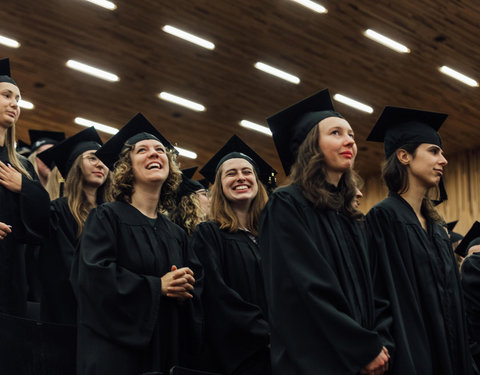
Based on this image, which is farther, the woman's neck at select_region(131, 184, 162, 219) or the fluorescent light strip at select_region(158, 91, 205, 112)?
the fluorescent light strip at select_region(158, 91, 205, 112)

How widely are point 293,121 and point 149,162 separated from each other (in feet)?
3.12

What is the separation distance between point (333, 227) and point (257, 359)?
1073mm

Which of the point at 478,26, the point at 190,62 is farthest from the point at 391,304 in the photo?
the point at 190,62

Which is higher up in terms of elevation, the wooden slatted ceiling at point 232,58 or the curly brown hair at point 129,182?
the wooden slatted ceiling at point 232,58

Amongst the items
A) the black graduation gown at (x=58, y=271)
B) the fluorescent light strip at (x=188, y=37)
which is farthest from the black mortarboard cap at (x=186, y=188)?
the fluorescent light strip at (x=188, y=37)

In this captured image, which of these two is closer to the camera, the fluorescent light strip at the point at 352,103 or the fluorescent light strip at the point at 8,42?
the fluorescent light strip at the point at 8,42

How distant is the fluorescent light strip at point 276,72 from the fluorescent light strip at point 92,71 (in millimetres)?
2449

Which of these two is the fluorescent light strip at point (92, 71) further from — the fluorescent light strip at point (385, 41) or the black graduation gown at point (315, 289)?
the black graduation gown at point (315, 289)

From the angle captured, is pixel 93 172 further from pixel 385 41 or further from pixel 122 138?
pixel 385 41

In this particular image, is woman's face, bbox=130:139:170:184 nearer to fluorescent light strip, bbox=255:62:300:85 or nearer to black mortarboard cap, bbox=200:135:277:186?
black mortarboard cap, bbox=200:135:277:186

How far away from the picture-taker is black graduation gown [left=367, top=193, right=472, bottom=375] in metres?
3.22

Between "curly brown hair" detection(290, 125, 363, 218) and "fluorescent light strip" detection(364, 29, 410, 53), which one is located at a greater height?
"fluorescent light strip" detection(364, 29, 410, 53)

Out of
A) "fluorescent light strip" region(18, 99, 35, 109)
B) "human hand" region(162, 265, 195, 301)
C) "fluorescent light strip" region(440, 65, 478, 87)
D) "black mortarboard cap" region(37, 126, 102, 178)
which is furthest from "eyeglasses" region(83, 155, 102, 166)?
"fluorescent light strip" region(18, 99, 35, 109)

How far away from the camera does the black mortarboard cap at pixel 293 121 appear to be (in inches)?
143
